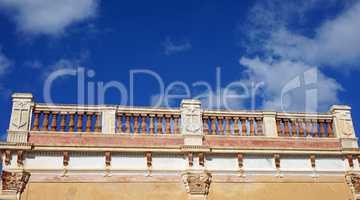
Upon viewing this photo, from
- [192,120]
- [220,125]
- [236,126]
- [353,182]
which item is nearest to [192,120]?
[192,120]

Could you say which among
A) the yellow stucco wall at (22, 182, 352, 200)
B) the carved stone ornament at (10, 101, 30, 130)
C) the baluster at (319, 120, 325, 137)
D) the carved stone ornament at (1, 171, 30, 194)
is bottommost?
the yellow stucco wall at (22, 182, 352, 200)

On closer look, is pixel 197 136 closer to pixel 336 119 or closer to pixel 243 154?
pixel 243 154

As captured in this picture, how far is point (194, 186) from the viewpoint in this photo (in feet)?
48.2

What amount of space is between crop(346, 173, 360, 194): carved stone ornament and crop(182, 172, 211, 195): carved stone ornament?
499cm

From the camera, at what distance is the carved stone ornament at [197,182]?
48.1ft

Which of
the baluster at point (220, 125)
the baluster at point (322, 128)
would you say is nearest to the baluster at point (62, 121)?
the baluster at point (220, 125)

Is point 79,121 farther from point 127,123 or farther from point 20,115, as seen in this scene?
point 20,115

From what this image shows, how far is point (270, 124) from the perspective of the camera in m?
16.2

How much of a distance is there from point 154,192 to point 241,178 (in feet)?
9.77

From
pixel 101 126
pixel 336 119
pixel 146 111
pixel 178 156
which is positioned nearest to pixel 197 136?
pixel 178 156

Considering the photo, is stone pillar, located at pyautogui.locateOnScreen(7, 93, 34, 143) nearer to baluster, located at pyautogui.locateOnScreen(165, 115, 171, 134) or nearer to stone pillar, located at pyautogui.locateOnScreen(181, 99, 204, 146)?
baluster, located at pyautogui.locateOnScreen(165, 115, 171, 134)

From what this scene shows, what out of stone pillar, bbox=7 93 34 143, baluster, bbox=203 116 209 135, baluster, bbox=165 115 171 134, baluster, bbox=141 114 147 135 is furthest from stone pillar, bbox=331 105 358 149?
stone pillar, bbox=7 93 34 143

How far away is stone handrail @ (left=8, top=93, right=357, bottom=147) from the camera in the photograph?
48.6 ft

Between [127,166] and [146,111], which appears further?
[146,111]
